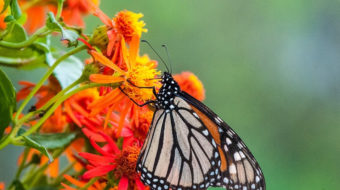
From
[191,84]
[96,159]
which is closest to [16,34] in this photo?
[96,159]

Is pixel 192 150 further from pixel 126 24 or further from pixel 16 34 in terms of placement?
pixel 16 34

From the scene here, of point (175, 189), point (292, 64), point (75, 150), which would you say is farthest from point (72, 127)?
point (292, 64)

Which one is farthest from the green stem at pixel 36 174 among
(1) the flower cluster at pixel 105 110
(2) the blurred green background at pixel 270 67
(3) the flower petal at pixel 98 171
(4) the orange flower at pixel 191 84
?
(2) the blurred green background at pixel 270 67

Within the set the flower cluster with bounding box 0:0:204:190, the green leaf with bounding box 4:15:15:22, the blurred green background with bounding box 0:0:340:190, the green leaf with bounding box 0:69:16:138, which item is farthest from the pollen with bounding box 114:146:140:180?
the blurred green background with bounding box 0:0:340:190

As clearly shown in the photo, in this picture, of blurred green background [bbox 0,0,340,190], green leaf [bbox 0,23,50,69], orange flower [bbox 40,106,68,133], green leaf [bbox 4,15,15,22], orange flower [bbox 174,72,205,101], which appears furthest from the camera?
blurred green background [bbox 0,0,340,190]

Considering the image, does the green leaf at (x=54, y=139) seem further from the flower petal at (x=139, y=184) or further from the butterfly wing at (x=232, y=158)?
the butterfly wing at (x=232, y=158)

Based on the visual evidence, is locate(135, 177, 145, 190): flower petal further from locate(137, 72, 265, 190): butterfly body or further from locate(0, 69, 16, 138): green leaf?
locate(0, 69, 16, 138): green leaf
